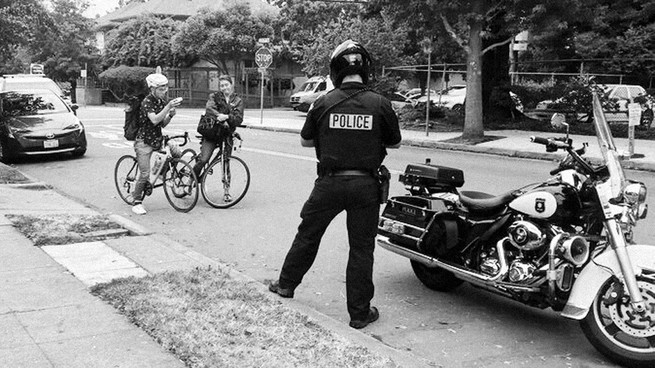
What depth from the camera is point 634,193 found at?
433 centimetres

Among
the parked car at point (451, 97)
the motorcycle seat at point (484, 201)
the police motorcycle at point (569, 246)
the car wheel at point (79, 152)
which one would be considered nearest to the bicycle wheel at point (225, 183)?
the police motorcycle at point (569, 246)

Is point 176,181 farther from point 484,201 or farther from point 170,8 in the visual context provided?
point 170,8

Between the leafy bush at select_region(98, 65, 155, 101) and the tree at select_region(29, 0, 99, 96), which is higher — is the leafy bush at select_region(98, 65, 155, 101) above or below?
below

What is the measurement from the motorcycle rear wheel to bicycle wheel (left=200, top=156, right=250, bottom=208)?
13.7ft

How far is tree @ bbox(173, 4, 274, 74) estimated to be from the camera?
43.0m

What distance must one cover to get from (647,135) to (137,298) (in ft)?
60.3

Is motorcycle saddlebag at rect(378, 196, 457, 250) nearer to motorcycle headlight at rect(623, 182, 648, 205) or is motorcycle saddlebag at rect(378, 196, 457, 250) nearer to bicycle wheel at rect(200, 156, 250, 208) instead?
motorcycle headlight at rect(623, 182, 648, 205)

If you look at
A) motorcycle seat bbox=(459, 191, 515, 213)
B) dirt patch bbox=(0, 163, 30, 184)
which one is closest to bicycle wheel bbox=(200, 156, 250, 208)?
dirt patch bbox=(0, 163, 30, 184)

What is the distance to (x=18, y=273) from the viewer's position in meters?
5.84

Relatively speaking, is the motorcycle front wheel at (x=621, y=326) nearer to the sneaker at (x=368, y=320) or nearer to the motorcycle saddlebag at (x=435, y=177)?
the sneaker at (x=368, y=320)

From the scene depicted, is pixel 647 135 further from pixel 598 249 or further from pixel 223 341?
pixel 223 341

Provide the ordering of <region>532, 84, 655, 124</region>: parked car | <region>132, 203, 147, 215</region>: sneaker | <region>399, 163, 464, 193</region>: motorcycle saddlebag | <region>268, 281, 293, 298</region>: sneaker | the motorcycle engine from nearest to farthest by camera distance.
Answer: the motorcycle engine
<region>268, 281, 293, 298</region>: sneaker
<region>399, 163, 464, 193</region>: motorcycle saddlebag
<region>132, 203, 147, 215</region>: sneaker
<region>532, 84, 655, 124</region>: parked car

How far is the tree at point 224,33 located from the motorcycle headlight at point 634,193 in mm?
40001

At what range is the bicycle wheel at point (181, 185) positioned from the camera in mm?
9375
